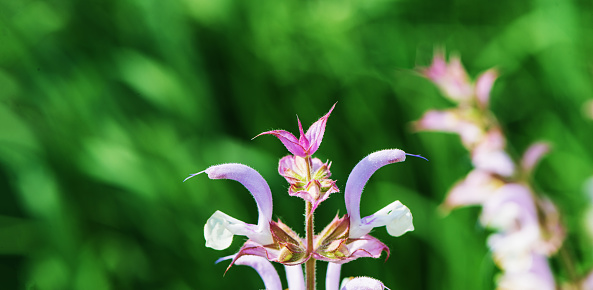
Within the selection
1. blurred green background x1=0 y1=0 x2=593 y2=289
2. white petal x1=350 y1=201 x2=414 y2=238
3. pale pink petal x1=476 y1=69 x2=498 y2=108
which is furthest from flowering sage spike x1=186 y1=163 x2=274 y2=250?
blurred green background x1=0 y1=0 x2=593 y2=289

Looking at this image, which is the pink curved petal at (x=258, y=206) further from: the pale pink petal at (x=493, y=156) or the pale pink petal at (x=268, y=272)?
the pale pink petal at (x=493, y=156)

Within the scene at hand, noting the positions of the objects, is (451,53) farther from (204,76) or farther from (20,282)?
(20,282)

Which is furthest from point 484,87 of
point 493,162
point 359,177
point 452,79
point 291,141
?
point 291,141

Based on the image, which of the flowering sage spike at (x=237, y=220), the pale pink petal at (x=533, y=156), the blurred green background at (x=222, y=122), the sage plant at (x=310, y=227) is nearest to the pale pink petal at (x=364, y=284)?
the sage plant at (x=310, y=227)

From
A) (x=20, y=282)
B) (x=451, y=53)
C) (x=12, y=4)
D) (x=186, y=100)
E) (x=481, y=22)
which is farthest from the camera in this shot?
(x=481, y=22)

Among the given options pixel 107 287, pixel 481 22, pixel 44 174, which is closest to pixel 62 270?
pixel 107 287
